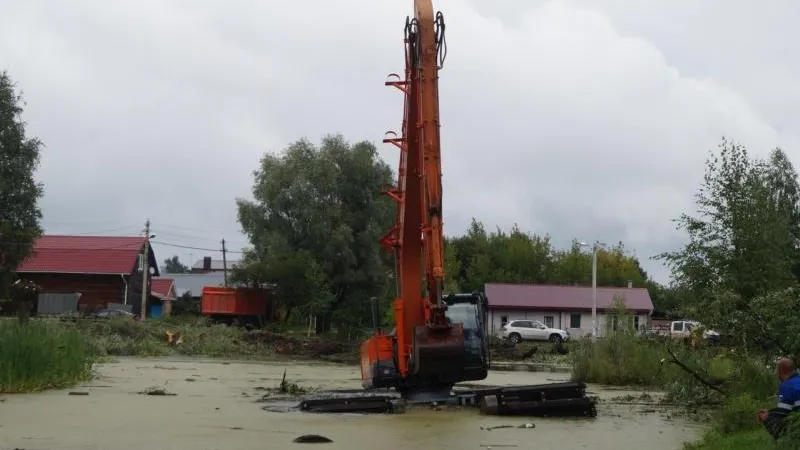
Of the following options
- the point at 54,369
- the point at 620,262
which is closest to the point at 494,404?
the point at 54,369

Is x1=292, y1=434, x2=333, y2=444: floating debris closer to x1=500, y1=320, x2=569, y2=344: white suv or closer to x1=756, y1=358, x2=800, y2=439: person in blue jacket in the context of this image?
x1=756, y1=358, x2=800, y2=439: person in blue jacket

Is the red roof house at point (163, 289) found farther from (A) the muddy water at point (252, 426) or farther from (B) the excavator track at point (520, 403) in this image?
(B) the excavator track at point (520, 403)

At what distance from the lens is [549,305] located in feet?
242

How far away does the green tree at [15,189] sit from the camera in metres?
49.3

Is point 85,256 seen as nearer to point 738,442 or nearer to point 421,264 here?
point 421,264

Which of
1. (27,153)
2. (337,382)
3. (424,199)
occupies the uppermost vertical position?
(27,153)

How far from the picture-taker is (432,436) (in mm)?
15719

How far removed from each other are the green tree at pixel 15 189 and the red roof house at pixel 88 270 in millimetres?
21459

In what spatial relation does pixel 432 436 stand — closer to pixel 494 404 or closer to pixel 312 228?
pixel 494 404

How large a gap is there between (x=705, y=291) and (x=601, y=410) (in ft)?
14.0

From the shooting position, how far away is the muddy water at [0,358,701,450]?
563 inches

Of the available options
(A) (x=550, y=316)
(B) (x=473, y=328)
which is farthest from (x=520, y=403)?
(A) (x=550, y=316)

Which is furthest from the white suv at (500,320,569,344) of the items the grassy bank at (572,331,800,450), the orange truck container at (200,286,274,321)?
the grassy bank at (572,331,800,450)

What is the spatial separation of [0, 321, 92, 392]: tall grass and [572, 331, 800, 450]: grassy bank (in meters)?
14.2
